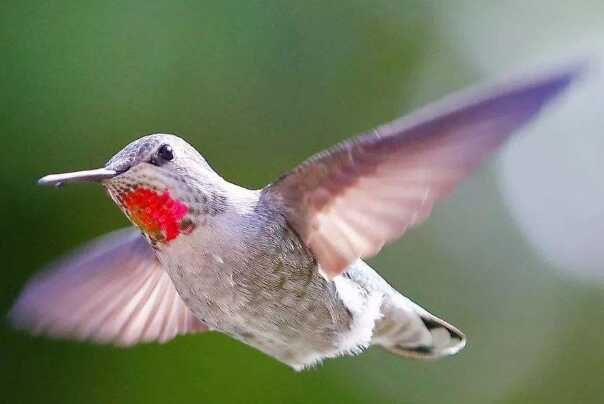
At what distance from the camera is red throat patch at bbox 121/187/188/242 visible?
1207 mm

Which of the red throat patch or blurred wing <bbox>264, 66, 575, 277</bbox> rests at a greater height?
blurred wing <bbox>264, 66, 575, 277</bbox>

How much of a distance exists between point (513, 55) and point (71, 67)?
80.6 inches

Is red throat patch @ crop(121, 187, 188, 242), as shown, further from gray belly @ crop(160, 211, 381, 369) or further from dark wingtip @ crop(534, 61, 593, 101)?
dark wingtip @ crop(534, 61, 593, 101)

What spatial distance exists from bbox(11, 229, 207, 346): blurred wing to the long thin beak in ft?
1.25

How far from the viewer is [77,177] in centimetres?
108

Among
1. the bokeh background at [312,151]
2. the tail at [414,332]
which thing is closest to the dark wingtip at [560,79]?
the tail at [414,332]

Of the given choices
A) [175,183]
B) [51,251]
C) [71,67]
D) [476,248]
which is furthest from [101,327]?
[476,248]

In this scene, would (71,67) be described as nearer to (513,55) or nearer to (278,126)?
(278,126)

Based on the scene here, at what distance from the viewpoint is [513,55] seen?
158 inches

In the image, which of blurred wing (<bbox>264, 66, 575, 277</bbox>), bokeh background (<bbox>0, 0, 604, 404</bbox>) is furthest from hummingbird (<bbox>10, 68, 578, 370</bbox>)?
bokeh background (<bbox>0, 0, 604, 404</bbox>)

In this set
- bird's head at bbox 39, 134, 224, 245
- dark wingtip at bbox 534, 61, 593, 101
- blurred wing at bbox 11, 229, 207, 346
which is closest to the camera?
dark wingtip at bbox 534, 61, 593, 101

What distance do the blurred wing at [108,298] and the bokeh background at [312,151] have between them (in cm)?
94

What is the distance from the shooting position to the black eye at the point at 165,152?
1.26 meters

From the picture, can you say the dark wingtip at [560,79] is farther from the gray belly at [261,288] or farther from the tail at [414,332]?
the tail at [414,332]
